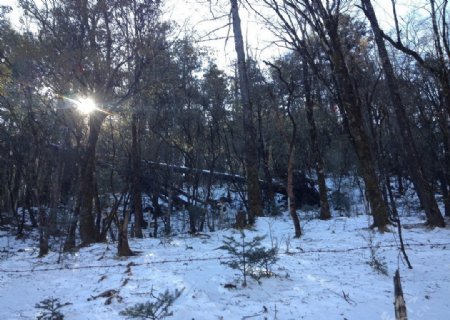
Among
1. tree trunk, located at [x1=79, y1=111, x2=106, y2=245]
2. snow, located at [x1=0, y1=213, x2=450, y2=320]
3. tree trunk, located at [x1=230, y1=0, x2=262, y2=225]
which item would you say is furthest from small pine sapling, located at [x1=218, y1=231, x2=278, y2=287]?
tree trunk, located at [x1=230, y1=0, x2=262, y2=225]

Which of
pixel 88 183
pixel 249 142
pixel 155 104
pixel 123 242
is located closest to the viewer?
pixel 123 242

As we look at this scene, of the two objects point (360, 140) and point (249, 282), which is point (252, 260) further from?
point (360, 140)

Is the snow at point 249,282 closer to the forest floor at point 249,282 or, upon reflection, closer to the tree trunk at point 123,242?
the forest floor at point 249,282

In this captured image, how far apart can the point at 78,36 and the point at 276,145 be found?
13693 mm

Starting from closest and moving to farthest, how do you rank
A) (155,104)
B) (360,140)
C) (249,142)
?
(360,140)
(249,142)
(155,104)

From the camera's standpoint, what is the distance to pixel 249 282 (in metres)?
5.41

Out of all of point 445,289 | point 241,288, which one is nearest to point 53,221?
point 241,288

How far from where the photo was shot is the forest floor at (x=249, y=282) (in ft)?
14.6

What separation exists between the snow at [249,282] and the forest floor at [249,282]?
0.01 metres

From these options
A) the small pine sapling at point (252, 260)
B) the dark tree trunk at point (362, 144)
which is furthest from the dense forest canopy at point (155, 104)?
the small pine sapling at point (252, 260)

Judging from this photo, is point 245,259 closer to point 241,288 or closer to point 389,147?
point 241,288

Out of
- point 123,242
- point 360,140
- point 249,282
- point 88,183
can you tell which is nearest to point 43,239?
point 88,183

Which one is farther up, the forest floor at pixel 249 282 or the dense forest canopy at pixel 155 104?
the dense forest canopy at pixel 155 104

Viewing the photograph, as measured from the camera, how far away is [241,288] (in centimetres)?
520
